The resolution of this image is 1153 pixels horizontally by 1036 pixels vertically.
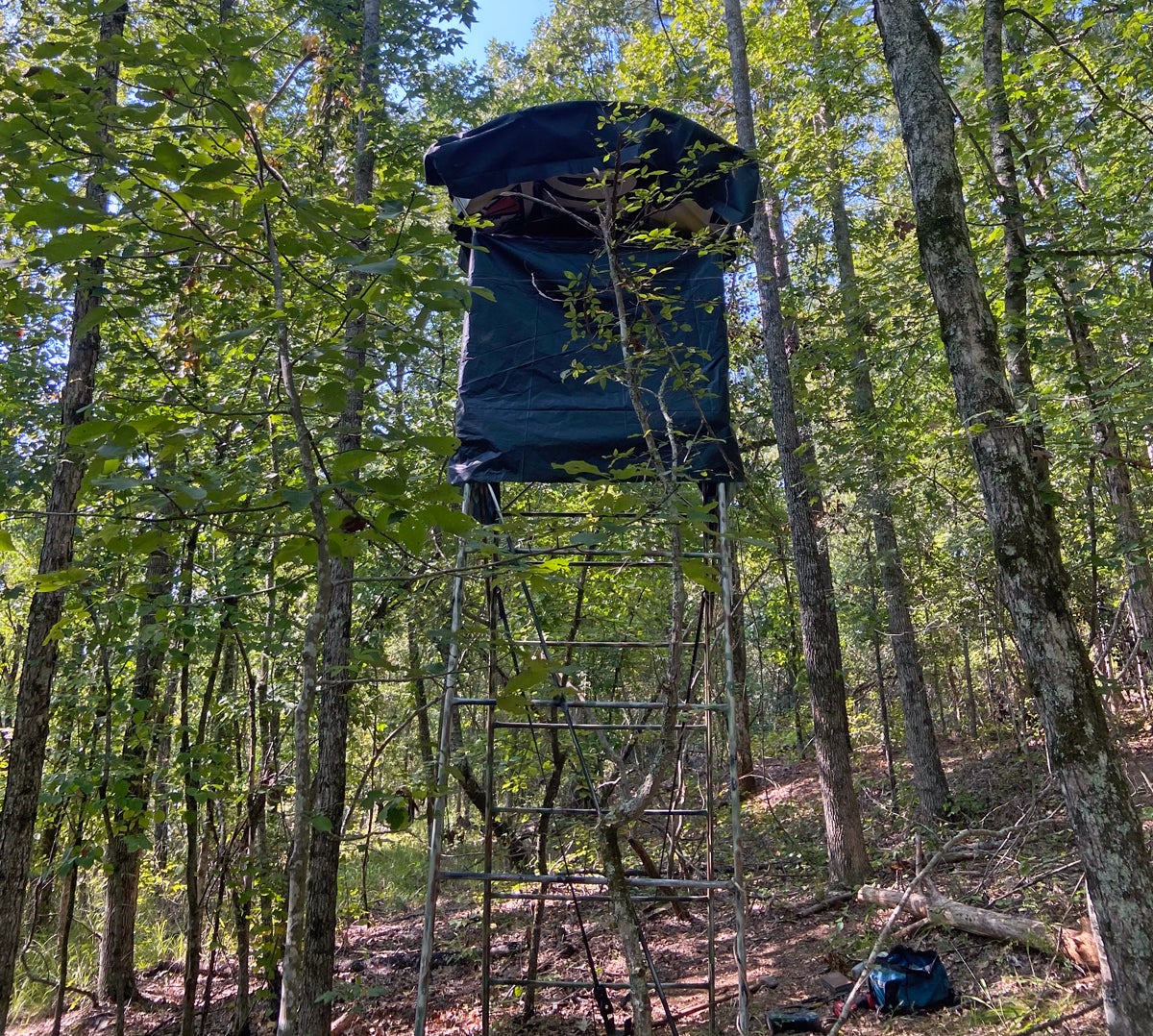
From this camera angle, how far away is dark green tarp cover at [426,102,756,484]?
14.5ft

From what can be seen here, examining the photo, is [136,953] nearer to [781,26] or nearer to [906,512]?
[906,512]

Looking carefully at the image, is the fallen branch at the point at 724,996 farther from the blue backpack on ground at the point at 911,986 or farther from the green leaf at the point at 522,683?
the green leaf at the point at 522,683

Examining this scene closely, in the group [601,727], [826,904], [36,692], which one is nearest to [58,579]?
[601,727]

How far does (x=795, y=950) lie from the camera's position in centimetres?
598

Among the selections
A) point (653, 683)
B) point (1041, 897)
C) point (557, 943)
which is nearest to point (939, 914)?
point (1041, 897)

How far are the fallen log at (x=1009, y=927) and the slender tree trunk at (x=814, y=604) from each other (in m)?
1.24

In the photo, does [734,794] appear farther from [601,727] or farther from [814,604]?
[814,604]

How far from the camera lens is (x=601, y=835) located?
250 centimetres

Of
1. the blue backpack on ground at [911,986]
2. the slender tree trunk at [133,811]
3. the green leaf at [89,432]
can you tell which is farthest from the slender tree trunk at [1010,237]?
the slender tree trunk at [133,811]

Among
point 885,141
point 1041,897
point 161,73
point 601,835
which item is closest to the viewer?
point 161,73

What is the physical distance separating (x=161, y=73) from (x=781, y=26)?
9977 mm

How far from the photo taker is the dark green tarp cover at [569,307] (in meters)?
4.42

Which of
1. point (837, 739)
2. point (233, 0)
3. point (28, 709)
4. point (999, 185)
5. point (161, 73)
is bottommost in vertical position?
point (837, 739)

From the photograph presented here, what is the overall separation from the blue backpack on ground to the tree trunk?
1.78 m
